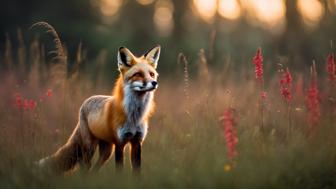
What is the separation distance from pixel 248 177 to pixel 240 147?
1156 mm

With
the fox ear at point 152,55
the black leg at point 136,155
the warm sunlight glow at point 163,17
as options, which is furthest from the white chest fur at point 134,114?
the warm sunlight glow at point 163,17

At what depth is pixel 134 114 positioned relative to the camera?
20.8 feet

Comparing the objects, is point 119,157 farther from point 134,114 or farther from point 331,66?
point 331,66

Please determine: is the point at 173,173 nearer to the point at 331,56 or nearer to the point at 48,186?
the point at 48,186

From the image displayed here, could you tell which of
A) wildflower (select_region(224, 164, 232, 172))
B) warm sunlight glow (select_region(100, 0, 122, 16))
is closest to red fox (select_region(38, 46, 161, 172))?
wildflower (select_region(224, 164, 232, 172))

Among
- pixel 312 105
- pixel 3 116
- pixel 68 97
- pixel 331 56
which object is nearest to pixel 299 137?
pixel 312 105

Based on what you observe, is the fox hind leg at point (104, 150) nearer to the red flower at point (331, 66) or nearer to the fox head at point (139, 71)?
the fox head at point (139, 71)

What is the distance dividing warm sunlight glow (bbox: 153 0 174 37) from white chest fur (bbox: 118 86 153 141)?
17498 mm

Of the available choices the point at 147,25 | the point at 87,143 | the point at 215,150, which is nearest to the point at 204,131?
the point at 215,150

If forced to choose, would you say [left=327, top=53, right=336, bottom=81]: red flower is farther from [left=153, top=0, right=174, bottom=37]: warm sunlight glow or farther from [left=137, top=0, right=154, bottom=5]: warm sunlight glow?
[left=137, top=0, right=154, bottom=5]: warm sunlight glow

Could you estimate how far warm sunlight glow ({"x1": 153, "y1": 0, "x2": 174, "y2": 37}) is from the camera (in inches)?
986

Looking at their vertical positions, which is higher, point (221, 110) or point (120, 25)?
point (120, 25)

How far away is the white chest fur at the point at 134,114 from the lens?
245 inches

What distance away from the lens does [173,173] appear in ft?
17.4
